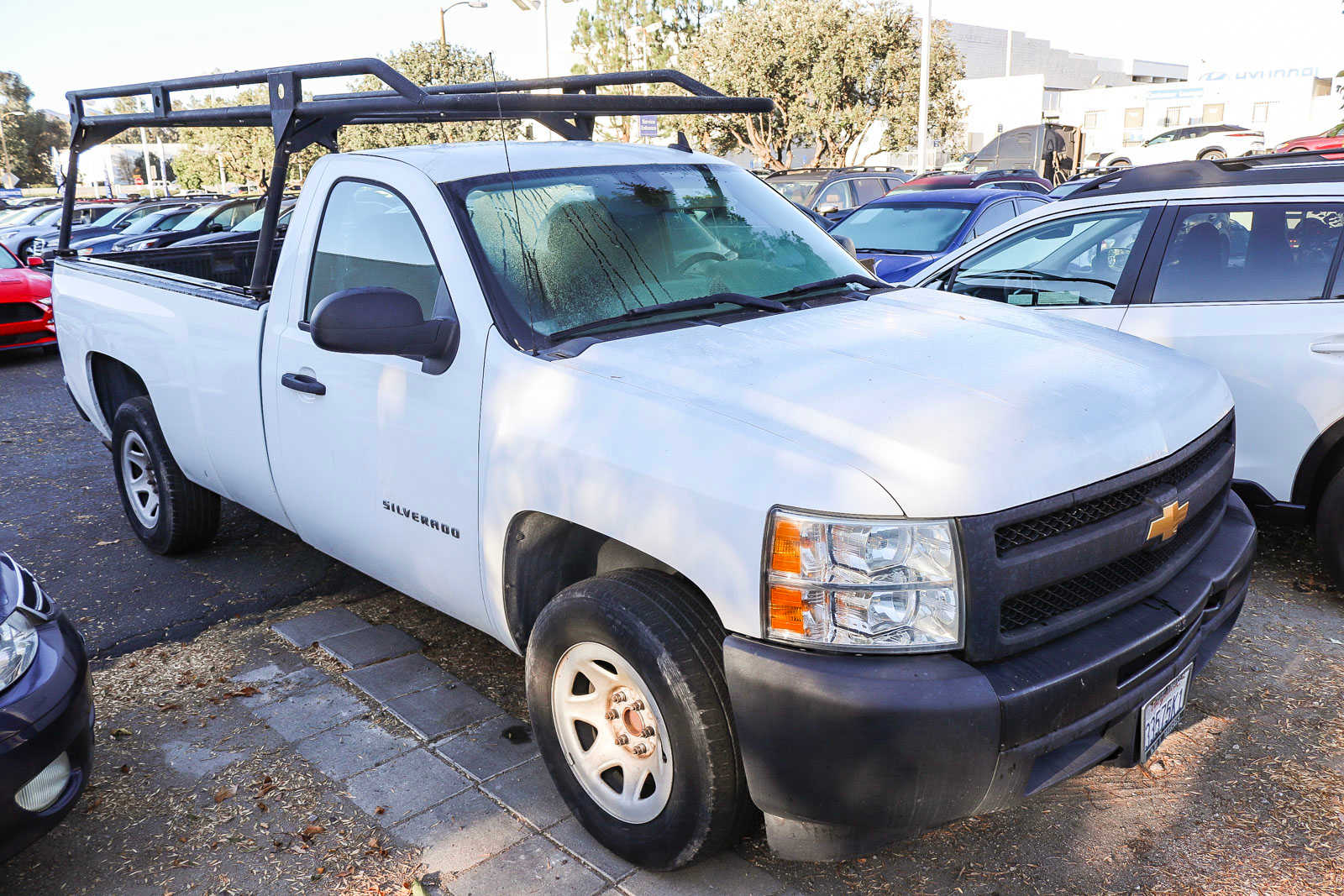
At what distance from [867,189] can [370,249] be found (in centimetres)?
1323

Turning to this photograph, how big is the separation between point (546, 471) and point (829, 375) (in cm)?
77

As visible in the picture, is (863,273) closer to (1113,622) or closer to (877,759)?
(1113,622)

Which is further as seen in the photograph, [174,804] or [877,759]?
[174,804]

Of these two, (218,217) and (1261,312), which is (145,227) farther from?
(1261,312)

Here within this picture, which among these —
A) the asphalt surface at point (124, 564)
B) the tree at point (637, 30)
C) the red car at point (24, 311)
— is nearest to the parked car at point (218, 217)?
the red car at point (24, 311)

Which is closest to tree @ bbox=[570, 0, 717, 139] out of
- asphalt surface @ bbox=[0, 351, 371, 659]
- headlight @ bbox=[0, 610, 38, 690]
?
asphalt surface @ bbox=[0, 351, 371, 659]

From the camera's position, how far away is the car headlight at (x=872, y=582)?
2207 mm

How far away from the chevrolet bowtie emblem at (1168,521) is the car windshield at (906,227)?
7.02 m

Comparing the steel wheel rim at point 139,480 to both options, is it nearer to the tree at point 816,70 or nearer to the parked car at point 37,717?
the parked car at point 37,717

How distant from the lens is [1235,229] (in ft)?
15.0

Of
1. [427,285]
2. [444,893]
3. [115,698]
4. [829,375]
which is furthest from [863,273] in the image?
[115,698]

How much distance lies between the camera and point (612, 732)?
275 cm

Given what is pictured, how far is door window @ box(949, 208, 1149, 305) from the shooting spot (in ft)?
16.0

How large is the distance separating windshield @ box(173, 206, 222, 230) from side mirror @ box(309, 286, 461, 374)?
49.8ft
